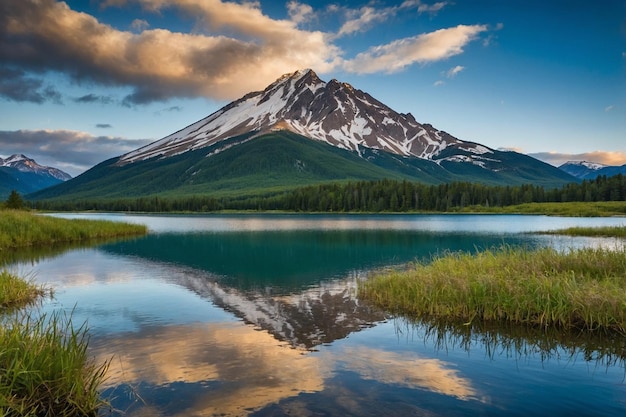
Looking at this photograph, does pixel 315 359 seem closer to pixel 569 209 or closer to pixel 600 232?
pixel 600 232

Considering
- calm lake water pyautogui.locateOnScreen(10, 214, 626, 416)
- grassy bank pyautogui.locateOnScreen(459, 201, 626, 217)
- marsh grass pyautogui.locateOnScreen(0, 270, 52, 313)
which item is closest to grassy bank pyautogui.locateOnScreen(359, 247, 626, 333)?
calm lake water pyautogui.locateOnScreen(10, 214, 626, 416)

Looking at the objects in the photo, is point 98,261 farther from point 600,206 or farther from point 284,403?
point 600,206

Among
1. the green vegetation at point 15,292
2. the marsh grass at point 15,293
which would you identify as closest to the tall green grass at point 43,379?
the marsh grass at point 15,293

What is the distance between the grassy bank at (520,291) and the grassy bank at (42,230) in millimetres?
45733

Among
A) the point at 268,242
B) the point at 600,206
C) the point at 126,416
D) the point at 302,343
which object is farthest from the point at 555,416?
the point at 600,206

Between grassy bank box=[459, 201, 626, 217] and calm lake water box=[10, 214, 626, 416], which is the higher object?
grassy bank box=[459, 201, 626, 217]

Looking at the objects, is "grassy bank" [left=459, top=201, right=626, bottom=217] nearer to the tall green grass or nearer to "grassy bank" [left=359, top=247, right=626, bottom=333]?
"grassy bank" [left=359, top=247, right=626, bottom=333]

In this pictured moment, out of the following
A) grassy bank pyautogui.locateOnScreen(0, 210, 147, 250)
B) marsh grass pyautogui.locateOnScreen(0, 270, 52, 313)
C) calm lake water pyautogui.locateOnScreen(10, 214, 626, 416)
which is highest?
grassy bank pyautogui.locateOnScreen(0, 210, 147, 250)

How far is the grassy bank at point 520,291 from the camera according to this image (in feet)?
60.3

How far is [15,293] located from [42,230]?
1566 inches

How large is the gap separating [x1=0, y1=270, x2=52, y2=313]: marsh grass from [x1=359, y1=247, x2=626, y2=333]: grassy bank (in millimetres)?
19378

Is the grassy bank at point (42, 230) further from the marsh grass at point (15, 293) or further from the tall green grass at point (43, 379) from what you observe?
the tall green grass at point (43, 379)

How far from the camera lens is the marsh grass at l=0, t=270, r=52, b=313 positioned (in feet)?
76.1

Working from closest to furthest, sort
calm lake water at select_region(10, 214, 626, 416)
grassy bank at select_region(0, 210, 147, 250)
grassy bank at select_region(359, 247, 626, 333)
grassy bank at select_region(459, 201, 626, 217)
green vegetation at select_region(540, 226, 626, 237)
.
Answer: calm lake water at select_region(10, 214, 626, 416) → grassy bank at select_region(359, 247, 626, 333) → grassy bank at select_region(0, 210, 147, 250) → green vegetation at select_region(540, 226, 626, 237) → grassy bank at select_region(459, 201, 626, 217)
